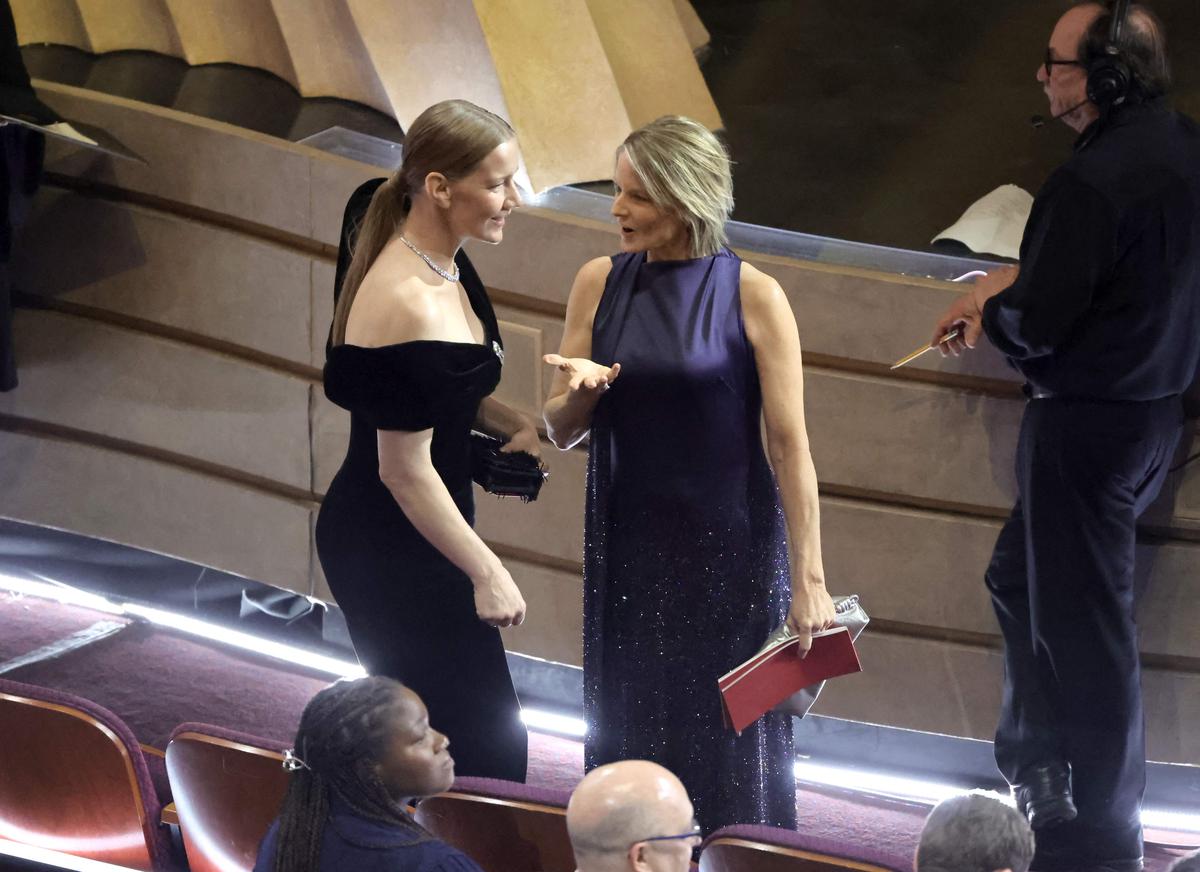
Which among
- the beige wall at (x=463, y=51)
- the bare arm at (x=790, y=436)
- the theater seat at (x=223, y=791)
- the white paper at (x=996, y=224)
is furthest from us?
the beige wall at (x=463, y=51)

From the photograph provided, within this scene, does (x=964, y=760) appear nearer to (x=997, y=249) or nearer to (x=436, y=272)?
(x=997, y=249)

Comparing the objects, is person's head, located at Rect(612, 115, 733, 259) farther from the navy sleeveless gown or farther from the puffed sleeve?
the puffed sleeve

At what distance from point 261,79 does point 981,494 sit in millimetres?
2647

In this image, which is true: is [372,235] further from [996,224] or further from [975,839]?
[996,224]

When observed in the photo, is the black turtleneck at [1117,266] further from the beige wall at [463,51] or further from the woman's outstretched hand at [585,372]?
the beige wall at [463,51]

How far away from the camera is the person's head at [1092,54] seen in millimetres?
2883

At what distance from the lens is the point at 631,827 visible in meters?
1.79

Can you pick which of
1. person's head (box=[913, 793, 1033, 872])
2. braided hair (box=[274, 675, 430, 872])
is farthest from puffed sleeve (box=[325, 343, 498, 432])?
person's head (box=[913, 793, 1033, 872])

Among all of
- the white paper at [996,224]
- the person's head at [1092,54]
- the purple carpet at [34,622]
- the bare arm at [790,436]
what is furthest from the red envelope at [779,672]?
the purple carpet at [34,622]

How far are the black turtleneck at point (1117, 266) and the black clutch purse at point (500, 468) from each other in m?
0.99

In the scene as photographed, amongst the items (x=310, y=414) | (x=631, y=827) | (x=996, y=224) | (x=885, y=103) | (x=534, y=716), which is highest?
(x=885, y=103)

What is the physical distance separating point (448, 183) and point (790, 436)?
688 mm

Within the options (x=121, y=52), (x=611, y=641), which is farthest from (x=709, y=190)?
(x=121, y=52)

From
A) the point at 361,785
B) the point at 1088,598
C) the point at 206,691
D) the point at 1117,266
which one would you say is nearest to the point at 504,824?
the point at 361,785
